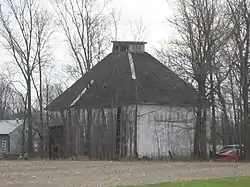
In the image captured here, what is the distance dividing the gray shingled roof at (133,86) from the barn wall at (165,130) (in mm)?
721

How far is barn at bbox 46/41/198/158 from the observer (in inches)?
1671

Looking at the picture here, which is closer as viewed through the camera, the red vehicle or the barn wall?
the red vehicle

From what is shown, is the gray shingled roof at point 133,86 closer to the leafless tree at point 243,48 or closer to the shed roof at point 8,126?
the leafless tree at point 243,48

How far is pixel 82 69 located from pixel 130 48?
6.56 metres

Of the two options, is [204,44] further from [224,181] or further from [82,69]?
[224,181]

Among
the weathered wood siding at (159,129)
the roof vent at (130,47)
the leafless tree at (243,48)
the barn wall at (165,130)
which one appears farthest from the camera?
the roof vent at (130,47)

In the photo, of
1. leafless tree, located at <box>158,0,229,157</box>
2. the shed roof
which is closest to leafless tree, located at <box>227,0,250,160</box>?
leafless tree, located at <box>158,0,229,157</box>

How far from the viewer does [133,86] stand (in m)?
45.0

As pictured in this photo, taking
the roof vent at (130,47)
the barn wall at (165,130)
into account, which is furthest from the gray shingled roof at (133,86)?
the roof vent at (130,47)

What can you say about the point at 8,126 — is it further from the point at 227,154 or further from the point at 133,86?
the point at 227,154

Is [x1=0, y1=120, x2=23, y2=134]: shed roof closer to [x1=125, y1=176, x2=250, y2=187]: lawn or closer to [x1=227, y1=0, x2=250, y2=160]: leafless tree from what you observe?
[x1=227, y1=0, x2=250, y2=160]: leafless tree

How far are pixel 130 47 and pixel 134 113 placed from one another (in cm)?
902

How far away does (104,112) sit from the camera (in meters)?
43.5

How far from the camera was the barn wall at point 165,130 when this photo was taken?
145ft
